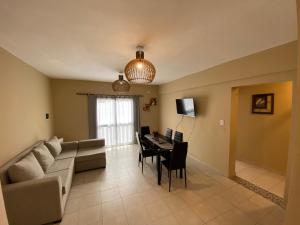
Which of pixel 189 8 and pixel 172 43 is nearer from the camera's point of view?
pixel 189 8

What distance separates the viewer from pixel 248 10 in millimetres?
1337

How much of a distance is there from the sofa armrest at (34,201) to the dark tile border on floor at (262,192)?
316cm

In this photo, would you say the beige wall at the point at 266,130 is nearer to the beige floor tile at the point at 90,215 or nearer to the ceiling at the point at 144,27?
the ceiling at the point at 144,27

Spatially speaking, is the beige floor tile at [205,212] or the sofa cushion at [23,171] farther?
the beige floor tile at [205,212]

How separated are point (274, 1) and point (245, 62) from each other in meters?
1.52

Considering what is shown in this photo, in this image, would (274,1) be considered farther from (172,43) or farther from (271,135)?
(271,135)

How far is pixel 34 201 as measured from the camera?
5.90 ft

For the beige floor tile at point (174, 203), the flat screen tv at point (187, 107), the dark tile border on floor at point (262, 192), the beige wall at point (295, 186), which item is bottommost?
the beige floor tile at point (174, 203)

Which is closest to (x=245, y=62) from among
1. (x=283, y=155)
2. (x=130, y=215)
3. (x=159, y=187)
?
(x=283, y=155)

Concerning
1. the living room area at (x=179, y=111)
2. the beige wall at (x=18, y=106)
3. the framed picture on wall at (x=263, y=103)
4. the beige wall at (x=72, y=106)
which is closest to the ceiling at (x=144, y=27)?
the living room area at (x=179, y=111)

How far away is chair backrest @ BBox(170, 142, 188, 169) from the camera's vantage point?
2592 mm

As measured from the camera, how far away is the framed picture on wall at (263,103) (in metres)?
3.28

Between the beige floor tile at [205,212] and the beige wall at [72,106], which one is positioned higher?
the beige wall at [72,106]

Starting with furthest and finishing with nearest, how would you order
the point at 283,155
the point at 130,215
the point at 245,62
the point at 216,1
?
the point at 283,155 < the point at 245,62 < the point at 130,215 < the point at 216,1
